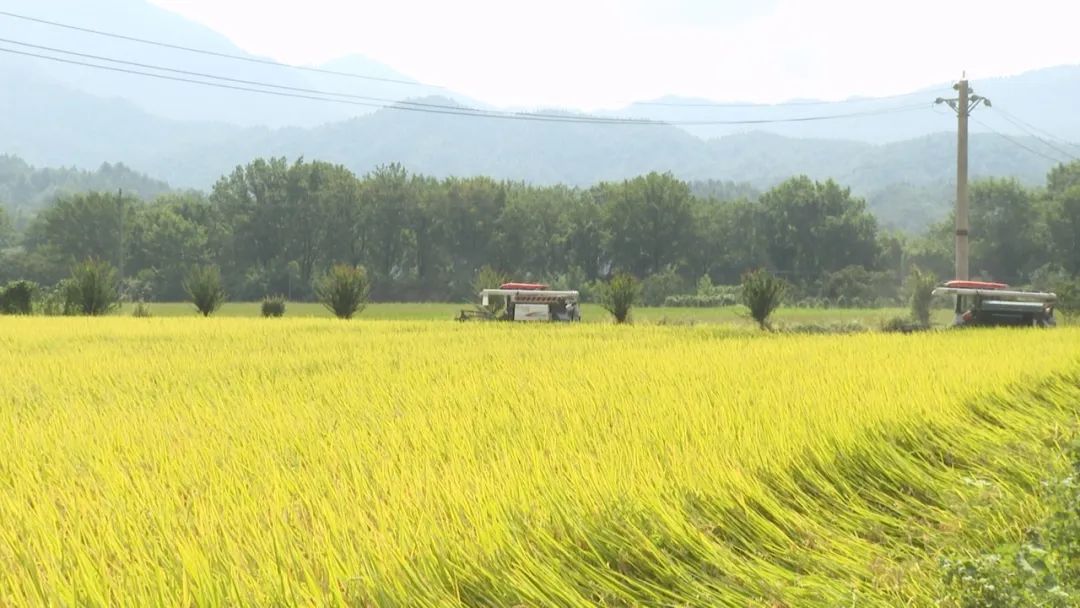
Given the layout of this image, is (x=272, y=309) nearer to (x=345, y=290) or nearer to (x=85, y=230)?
(x=345, y=290)

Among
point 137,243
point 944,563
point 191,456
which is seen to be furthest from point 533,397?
point 137,243

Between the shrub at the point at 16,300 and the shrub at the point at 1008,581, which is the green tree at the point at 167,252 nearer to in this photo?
the shrub at the point at 16,300

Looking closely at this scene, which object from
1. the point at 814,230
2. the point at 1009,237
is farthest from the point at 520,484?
the point at 1009,237

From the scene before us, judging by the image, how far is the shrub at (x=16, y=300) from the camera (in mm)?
29562

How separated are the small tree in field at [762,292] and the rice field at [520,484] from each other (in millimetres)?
16181

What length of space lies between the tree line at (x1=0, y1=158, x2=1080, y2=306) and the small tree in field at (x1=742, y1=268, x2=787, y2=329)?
54.4 meters

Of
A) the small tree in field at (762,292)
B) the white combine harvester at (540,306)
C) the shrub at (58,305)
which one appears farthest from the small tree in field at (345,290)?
the small tree in field at (762,292)

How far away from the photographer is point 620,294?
27.9m

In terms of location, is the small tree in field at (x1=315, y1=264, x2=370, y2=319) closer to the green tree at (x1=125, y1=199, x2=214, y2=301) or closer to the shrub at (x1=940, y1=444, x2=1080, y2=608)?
the shrub at (x1=940, y1=444, x2=1080, y2=608)

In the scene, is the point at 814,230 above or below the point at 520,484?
above

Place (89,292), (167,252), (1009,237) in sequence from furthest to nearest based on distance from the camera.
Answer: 1. (167,252)
2. (1009,237)
3. (89,292)

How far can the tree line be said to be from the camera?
81.3 metres

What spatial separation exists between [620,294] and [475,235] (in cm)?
5837

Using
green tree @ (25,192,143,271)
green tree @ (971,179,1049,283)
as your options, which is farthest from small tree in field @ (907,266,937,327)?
green tree @ (25,192,143,271)
